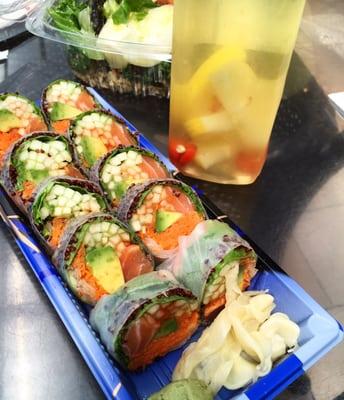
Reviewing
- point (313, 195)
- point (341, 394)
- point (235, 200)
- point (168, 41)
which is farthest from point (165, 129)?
point (341, 394)

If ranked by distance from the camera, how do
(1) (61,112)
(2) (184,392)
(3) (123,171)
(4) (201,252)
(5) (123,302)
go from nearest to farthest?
(2) (184,392) → (5) (123,302) → (4) (201,252) → (3) (123,171) → (1) (61,112)

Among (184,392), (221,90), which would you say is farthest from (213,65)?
(184,392)

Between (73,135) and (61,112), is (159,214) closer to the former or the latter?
(73,135)

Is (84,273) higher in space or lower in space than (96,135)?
lower

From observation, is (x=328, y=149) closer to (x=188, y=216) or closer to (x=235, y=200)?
(x=235, y=200)

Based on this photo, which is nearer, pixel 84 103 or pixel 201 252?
pixel 201 252

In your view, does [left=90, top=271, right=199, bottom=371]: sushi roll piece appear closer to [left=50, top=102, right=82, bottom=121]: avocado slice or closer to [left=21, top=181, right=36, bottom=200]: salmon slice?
[left=21, top=181, right=36, bottom=200]: salmon slice

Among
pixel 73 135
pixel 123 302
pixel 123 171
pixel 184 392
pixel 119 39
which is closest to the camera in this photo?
pixel 184 392
